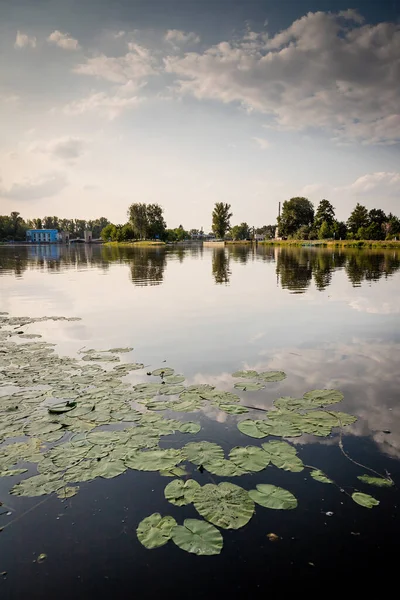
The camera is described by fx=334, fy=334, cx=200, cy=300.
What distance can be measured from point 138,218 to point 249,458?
15548cm

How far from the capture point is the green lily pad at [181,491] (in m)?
4.28

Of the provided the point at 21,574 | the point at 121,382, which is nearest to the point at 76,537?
the point at 21,574

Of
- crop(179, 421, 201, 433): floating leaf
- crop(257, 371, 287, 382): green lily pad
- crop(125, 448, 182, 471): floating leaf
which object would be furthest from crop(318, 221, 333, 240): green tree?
crop(125, 448, 182, 471): floating leaf

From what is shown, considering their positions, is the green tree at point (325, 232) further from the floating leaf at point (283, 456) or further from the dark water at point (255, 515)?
the floating leaf at point (283, 456)

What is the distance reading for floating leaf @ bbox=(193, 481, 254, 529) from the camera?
3.96 metres

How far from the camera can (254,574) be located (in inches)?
135

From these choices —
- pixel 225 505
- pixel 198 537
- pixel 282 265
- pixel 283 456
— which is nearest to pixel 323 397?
pixel 283 456

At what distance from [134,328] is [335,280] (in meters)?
19.4

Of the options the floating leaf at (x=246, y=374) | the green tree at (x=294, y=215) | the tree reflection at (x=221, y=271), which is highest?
the green tree at (x=294, y=215)

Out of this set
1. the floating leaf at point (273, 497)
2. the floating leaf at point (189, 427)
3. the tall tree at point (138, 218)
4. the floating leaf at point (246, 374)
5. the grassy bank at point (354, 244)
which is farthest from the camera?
the tall tree at point (138, 218)

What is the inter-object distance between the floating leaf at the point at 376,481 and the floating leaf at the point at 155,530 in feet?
9.01

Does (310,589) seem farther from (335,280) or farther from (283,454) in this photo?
(335,280)

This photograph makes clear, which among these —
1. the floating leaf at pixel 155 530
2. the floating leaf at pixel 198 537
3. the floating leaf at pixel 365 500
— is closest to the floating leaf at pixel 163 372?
the floating leaf at pixel 155 530

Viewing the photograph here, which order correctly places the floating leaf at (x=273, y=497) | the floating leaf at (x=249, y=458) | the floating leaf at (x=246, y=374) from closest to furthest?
the floating leaf at (x=273, y=497)
the floating leaf at (x=249, y=458)
the floating leaf at (x=246, y=374)
